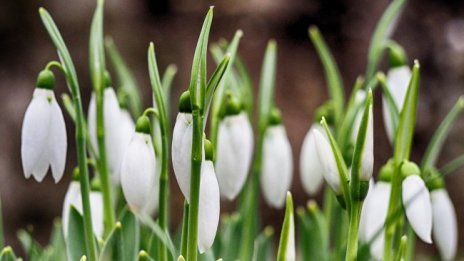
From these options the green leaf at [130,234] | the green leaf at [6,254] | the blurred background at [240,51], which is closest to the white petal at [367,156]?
the green leaf at [130,234]

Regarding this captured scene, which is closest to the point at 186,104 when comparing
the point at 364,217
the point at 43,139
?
the point at 43,139

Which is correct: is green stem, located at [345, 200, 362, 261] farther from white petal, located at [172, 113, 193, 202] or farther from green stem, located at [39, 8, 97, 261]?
green stem, located at [39, 8, 97, 261]

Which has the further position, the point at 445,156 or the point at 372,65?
the point at 445,156

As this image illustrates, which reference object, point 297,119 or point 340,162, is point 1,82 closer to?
point 297,119

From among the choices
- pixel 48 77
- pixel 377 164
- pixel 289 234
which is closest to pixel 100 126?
pixel 48 77

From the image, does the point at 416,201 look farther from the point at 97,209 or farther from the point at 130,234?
the point at 97,209

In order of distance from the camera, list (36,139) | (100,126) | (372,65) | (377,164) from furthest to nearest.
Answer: (377,164), (372,65), (100,126), (36,139)
